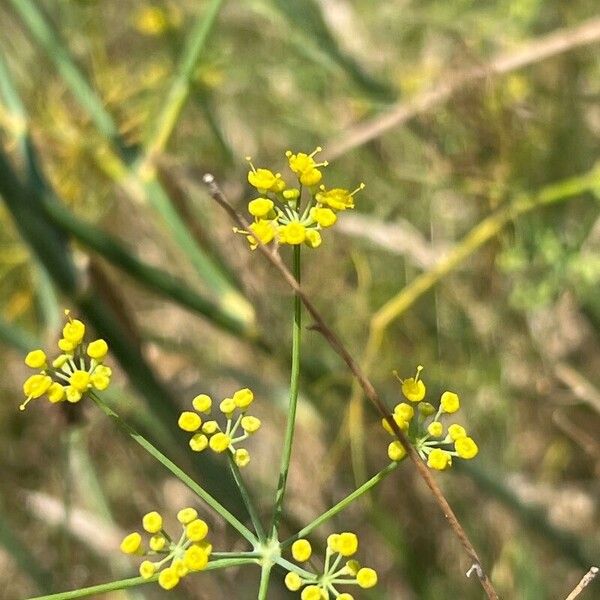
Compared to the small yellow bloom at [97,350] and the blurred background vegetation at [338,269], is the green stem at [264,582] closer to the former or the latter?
the small yellow bloom at [97,350]

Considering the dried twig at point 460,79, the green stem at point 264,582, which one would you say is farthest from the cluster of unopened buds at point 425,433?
the dried twig at point 460,79

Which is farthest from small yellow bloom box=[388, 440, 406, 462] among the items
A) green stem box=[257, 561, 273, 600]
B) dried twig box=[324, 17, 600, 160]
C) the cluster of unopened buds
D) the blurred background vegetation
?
dried twig box=[324, 17, 600, 160]

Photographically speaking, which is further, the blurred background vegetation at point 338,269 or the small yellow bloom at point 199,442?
the blurred background vegetation at point 338,269

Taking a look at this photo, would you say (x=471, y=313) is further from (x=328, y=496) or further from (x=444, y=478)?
(x=328, y=496)

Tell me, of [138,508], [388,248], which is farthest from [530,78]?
[138,508]

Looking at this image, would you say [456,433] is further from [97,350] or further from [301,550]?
[97,350]

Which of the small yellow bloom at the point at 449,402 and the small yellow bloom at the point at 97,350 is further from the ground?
the small yellow bloom at the point at 97,350
